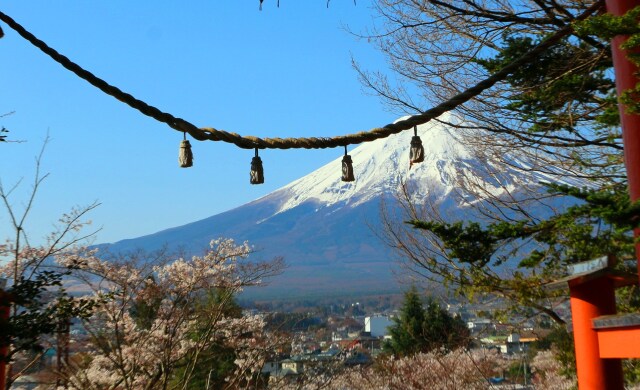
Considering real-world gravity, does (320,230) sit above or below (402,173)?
above

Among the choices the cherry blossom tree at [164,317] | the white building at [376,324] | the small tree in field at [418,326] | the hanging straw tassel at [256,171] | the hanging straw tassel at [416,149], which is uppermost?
the hanging straw tassel at [416,149]

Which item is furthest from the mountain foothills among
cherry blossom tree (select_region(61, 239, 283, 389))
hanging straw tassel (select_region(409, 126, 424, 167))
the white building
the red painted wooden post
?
hanging straw tassel (select_region(409, 126, 424, 167))

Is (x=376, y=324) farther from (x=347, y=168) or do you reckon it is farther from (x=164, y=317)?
(x=347, y=168)

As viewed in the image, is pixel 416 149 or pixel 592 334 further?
pixel 592 334

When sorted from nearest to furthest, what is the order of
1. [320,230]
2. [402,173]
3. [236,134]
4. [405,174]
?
[236,134], [402,173], [405,174], [320,230]

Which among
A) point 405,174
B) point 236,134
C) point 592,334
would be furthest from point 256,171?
point 405,174

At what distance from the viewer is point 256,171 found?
2.57 meters

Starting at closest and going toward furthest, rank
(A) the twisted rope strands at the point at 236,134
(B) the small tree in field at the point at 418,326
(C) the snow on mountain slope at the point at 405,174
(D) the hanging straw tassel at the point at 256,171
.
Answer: (A) the twisted rope strands at the point at 236,134
(D) the hanging straw tassel at the point at 256,171
(C) the snow on mountain slope at the point at 405,174
(B) the small tree in field at the point at 418,326

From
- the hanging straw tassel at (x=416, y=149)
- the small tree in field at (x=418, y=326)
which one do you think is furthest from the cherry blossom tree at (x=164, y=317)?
the small tree in field at (x=418, y=326)

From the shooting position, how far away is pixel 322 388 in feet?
34.2

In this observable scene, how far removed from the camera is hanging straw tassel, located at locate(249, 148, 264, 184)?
255 centimetres

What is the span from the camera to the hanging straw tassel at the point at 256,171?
255cm

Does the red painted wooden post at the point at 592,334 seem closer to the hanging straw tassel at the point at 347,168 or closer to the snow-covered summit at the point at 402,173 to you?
the snow-covered summit at the point at 402,173

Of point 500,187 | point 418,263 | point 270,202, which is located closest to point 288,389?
point 418,263
